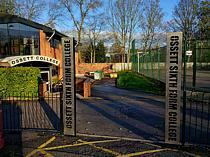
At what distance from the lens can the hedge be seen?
13.4 meters

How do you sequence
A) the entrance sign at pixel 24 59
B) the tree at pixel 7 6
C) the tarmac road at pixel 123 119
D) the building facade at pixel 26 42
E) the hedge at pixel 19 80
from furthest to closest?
the tree at pixel 7 6
the building facade at pixel 26 42
the entrance sign at pixel 24 59
the hedge at pixel 19 80
the tarmac road at pixel 123 119

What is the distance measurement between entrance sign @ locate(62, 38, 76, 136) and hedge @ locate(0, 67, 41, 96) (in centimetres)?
809

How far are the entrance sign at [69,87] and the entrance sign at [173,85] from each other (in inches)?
98.7

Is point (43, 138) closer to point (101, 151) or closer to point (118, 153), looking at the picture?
point (101, 151)

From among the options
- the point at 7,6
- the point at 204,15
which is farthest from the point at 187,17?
the point at 7,6

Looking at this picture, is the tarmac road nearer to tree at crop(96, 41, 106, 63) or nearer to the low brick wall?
the low brick wall

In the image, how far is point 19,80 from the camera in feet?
44.1

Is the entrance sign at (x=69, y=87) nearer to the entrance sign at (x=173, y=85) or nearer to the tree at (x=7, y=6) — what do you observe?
the entrance sign at (x=173, y=85)

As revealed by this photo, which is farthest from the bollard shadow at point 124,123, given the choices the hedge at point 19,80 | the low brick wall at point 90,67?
the low brick wall at point 90,67

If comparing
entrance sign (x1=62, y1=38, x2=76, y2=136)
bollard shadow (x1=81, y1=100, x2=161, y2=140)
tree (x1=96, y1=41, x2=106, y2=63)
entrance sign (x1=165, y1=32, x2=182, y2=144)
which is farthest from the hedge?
tree (x1=96, y1=41, x2=106, y2=63)

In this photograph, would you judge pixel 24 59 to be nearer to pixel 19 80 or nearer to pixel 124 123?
pixel 19 80

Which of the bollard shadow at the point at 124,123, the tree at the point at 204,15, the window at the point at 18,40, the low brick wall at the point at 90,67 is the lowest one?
the bollard shadow at the point at 124,123

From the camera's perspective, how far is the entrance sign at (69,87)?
229 inches

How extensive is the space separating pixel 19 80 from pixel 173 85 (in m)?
10.9
